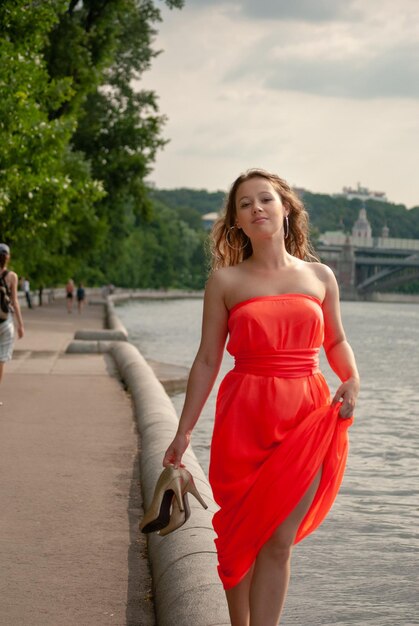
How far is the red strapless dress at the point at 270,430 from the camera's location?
3.75 metres

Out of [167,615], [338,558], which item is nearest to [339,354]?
[167,615]

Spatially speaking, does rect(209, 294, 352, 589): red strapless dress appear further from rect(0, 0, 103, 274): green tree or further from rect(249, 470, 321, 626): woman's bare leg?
rect(0, 0, 103, 274): green tree

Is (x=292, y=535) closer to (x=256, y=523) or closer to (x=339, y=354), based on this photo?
(x=256, y=523)

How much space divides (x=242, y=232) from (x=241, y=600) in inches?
50.2

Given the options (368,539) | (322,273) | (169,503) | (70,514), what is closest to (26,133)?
(368,539)

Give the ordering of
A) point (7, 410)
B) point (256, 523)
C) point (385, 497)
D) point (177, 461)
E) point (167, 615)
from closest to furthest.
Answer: point (256, 523), point (177, 461), point (167, 615), point (385, 497), point (7, 410)

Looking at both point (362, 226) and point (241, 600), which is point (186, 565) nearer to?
point (241, 600)

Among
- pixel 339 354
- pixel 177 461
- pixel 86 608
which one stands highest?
pixel 339 354

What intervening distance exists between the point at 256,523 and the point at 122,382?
38.7ft

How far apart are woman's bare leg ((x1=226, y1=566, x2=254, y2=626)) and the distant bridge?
12074 centimetres

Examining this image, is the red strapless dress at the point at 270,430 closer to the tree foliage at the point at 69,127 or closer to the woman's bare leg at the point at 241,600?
the woman's bare leg at the point at 241,600

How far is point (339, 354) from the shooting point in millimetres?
4051

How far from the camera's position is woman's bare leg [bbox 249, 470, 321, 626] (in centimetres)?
376


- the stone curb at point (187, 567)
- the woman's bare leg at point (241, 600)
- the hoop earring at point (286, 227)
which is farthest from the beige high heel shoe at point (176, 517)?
the hoop earring at point (286, 227)
